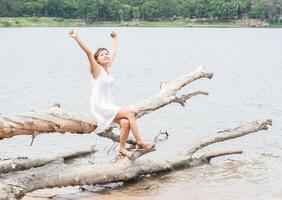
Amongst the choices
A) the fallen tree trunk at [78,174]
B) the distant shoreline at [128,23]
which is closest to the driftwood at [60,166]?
the fallen tree trunk at [78,174]

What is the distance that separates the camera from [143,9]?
554 feet

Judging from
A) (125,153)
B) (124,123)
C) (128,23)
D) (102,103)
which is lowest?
(128,23)

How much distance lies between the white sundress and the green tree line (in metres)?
153

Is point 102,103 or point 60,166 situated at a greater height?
point 102,103

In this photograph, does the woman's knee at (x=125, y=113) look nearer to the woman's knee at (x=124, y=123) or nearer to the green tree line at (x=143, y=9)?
the woman's knee at (x=124, y=123)

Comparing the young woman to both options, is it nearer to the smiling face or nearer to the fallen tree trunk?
the smiling face

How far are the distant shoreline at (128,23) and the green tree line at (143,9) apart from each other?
1.40 meters

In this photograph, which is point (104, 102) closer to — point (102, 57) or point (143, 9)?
point (102, 57)

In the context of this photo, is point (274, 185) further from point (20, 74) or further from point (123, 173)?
point (20, 74)

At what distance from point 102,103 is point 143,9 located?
528 feet

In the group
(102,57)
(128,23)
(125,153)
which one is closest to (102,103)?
(102,57)

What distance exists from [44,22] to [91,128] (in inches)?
6128

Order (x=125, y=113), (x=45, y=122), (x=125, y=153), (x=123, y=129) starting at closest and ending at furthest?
(x=45, y=122), (x=125, y=113), (x=123, y=129), (x=125, y=153)

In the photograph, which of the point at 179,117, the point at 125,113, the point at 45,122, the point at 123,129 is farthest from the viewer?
the point at 179,117
